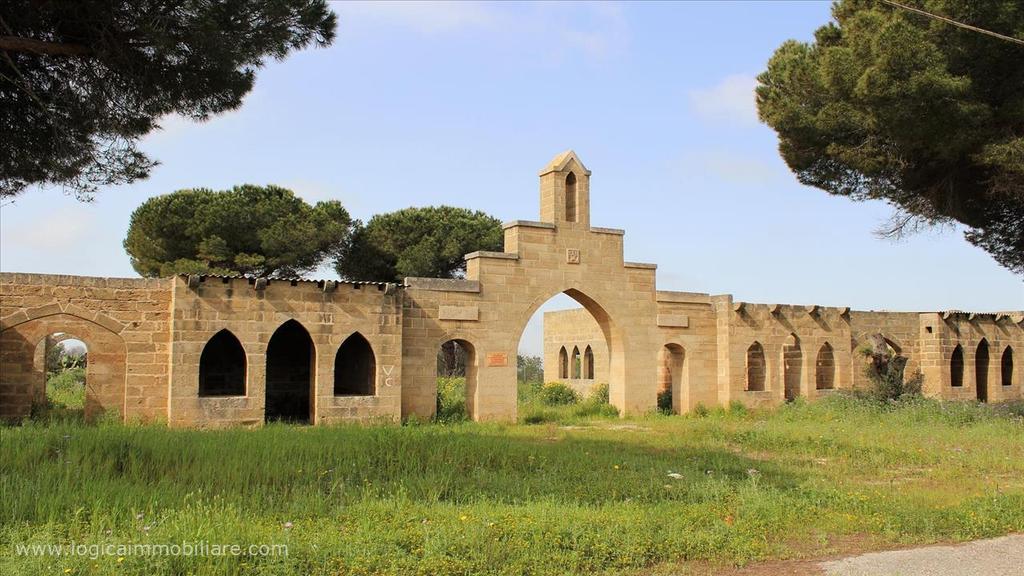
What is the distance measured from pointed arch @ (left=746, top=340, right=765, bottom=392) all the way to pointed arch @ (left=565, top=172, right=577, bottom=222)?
21.4 feet

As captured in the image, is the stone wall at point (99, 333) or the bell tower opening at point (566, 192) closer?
the stone wall at point (99, 333)

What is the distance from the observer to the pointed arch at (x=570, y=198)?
769 inches

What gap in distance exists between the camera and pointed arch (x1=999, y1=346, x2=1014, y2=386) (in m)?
27.5

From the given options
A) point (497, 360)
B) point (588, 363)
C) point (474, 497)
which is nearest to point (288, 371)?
point (497, 360)

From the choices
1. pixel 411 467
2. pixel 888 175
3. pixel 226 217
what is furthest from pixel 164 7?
pixel 226 217

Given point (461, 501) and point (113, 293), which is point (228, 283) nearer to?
point (113, 293)

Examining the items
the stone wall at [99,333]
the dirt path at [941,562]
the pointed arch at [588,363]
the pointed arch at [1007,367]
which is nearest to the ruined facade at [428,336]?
the stone wall at [99,333]

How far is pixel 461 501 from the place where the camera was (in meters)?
8.75

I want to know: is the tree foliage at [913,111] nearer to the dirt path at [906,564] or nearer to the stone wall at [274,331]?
the stone wall at [274,331]

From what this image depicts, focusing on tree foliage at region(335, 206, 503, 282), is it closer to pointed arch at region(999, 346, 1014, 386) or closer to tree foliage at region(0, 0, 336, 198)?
pointed arch at region(999, 346, 1014, 386)

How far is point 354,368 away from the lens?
19.8m

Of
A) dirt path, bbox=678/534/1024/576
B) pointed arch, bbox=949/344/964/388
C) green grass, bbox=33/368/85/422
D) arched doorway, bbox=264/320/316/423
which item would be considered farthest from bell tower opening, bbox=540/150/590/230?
pointed arch, bbox=949/344/964/388

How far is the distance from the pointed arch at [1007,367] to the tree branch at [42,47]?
27.2 m

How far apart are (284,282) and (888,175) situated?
1329 cm
